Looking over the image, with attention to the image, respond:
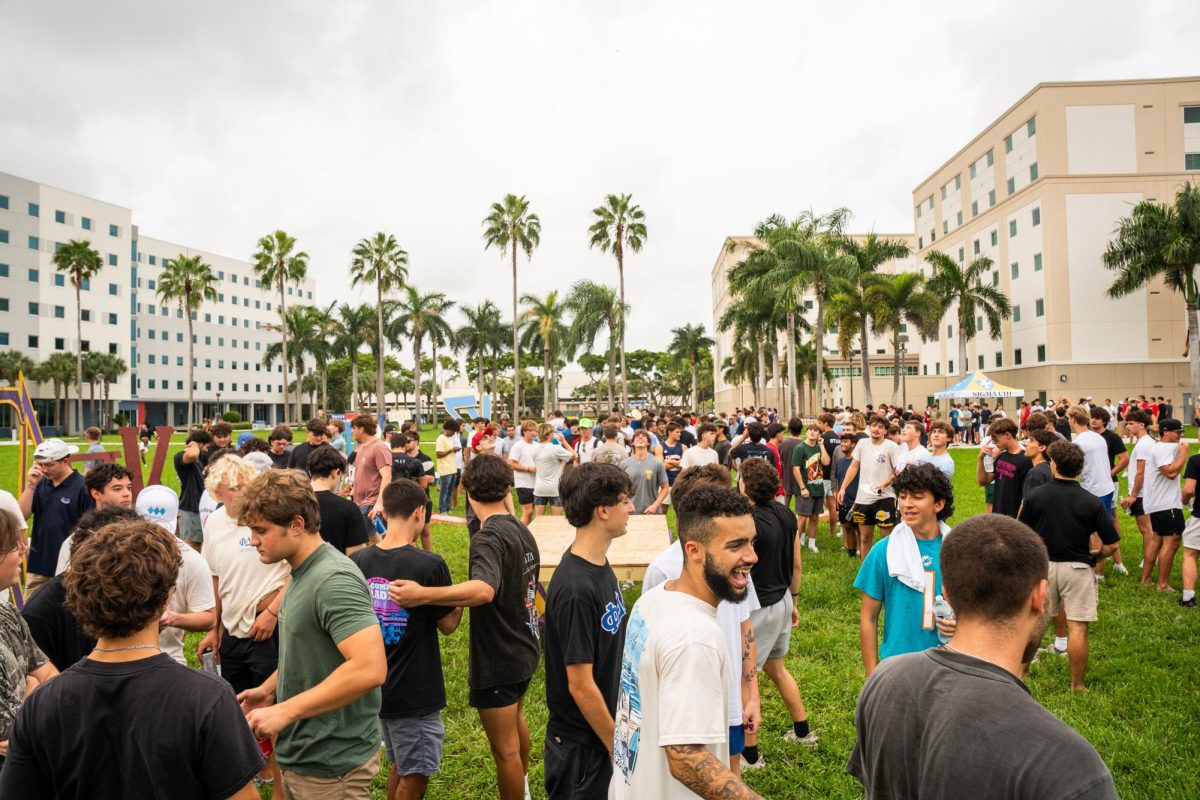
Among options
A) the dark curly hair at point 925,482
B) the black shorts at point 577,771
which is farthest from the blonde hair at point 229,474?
the dark curly hair at point 925,482

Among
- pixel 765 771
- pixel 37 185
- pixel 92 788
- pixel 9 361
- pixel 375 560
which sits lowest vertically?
pixel 765 771

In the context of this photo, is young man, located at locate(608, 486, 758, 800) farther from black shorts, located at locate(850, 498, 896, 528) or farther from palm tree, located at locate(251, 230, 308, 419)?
palm tree, located at locate(251, 230, 308, 419)

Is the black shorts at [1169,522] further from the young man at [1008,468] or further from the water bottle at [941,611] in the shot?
the water bottle at [941,611]

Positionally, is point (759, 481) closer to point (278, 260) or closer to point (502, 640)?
point (502, 640)

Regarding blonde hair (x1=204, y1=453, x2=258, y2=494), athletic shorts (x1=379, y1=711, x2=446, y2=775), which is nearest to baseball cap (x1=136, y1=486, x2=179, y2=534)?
blonde hair (x1=204, y1=453, x2=258, y2=494)

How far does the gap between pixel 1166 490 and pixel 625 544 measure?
6.65 meters

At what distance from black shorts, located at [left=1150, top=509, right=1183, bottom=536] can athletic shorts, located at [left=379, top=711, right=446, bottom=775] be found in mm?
A: 8995

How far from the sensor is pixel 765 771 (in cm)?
453

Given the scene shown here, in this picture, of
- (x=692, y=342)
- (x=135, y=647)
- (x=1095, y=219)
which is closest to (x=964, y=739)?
(x=135, y=647)

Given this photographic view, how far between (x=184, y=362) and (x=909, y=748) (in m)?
90.6

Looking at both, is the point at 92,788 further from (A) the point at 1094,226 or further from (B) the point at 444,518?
(A) the point at 1094,226

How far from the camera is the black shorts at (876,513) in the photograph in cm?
883

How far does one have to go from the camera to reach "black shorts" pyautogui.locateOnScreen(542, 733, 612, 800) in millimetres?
2754

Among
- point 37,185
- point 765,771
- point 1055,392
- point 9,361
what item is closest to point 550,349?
point 1055,392
